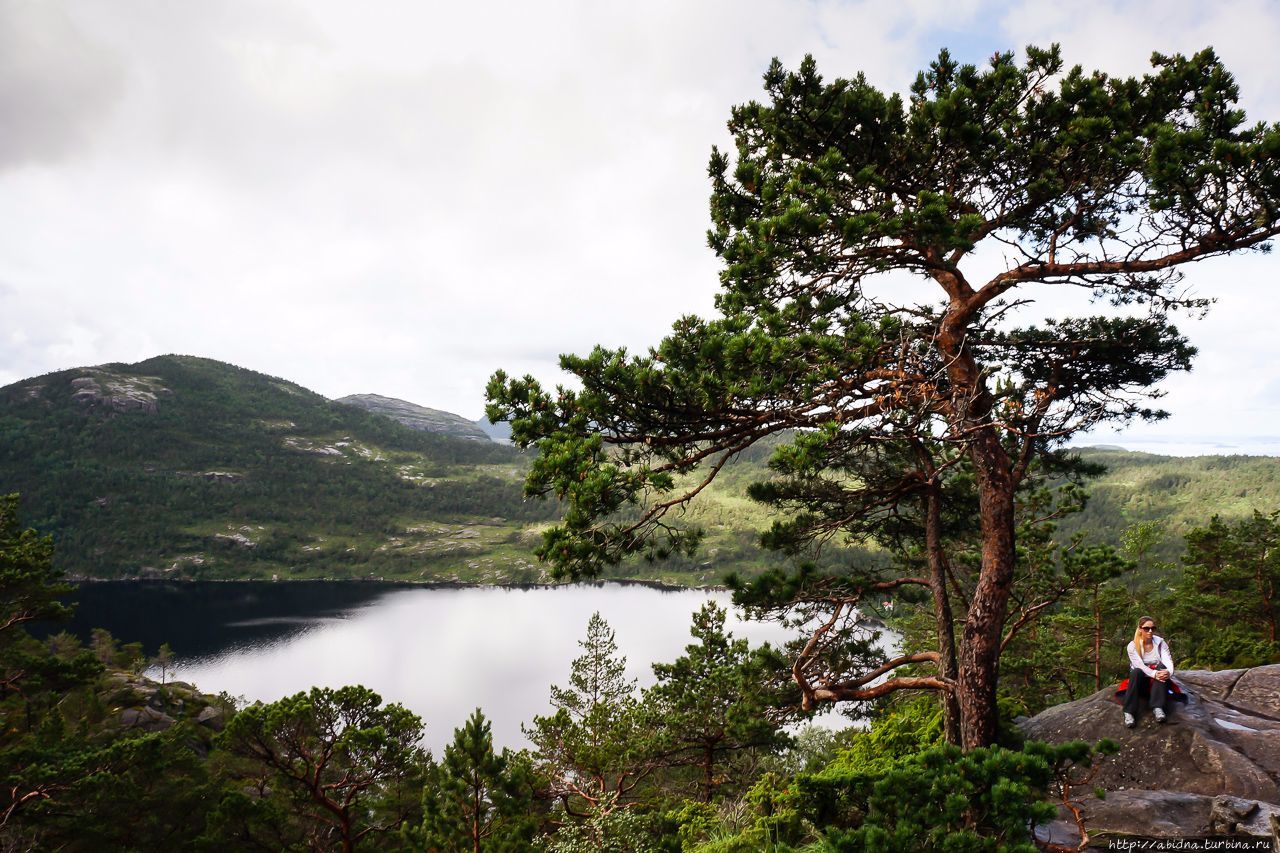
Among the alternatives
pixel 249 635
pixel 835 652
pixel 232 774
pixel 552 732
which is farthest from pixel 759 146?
pixel 249 635

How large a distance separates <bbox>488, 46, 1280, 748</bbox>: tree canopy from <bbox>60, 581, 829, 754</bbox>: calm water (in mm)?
56908

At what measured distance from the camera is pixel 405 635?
115625mm

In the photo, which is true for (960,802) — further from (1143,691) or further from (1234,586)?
(1234,586)

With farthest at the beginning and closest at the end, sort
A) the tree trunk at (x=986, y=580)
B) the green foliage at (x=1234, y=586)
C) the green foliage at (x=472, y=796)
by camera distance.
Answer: the green foliage at (x=1234, y=586) < the green foliage at (x=472, y=796) < the tree trunk at (x=986, y=580)

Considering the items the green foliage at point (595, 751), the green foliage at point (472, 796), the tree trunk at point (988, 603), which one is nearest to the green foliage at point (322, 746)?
the green foliage at point (595, 751)

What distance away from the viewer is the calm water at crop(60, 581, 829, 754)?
82812 millimetres

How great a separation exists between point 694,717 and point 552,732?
681 centimetres

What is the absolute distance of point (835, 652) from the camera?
10.7 meters

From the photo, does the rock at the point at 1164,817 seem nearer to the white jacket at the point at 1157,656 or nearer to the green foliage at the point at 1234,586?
the white jacket at the point at 1157,656

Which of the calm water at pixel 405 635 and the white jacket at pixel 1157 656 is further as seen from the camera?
the calm water at pixel 405 635

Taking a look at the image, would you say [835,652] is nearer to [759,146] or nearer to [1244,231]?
[1244,231]

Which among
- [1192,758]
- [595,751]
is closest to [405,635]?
[595,751]

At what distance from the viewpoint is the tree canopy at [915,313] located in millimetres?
6824

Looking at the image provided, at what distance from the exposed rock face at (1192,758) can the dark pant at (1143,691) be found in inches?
8.3
